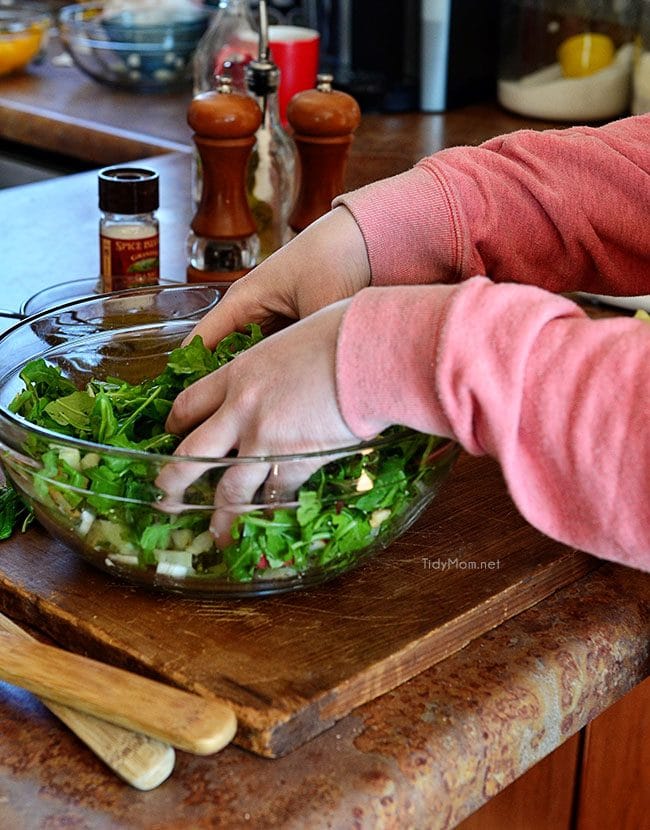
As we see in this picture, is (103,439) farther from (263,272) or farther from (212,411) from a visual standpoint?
(263,272)

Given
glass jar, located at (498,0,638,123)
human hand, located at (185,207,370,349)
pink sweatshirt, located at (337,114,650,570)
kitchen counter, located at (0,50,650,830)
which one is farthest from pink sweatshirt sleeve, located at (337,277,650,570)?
glass jar, located at (498,0,638,123)

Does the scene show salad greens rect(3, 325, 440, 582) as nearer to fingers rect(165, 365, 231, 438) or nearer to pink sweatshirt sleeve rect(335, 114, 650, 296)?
fingers rect(165, 365, 231, 438)

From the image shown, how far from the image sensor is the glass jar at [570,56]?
2.02 meters

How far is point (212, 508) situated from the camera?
69cm

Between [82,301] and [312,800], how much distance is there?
48cm

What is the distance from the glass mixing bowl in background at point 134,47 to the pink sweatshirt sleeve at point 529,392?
176cm

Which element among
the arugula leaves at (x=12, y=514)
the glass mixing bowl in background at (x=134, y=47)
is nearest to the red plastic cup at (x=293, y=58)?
the glass mixing bowl in background at (x=134, y=47)

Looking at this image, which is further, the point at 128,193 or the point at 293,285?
the point at 128,193

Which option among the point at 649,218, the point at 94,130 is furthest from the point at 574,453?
the point at 94,130

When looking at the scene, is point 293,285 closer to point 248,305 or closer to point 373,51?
point 248,305

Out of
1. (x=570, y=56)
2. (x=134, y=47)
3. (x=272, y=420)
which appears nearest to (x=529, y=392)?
(x=272, y=420)

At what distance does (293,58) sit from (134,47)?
0.43 metres

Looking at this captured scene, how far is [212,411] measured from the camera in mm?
718

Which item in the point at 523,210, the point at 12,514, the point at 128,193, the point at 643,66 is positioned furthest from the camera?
the point at 643,66
